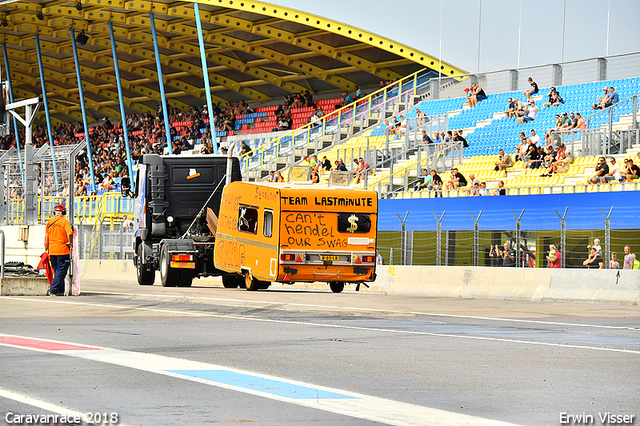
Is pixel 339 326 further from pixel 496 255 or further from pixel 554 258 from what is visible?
pixel 496 255

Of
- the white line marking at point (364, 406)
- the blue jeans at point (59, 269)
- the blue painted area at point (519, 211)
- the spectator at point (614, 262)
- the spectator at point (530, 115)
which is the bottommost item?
the white line marking at point (364, 406)

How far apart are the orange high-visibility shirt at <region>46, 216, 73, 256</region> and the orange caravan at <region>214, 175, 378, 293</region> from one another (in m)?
4.61

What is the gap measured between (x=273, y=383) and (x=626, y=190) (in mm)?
17940

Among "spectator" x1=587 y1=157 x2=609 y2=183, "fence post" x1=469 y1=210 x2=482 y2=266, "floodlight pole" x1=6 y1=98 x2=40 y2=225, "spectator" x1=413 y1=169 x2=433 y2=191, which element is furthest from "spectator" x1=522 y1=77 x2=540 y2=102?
"floodlight pole" x1=6 y1=98 x2=40 y2=225

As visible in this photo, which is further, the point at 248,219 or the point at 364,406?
the point at 248,219

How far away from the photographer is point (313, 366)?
9.36 meters

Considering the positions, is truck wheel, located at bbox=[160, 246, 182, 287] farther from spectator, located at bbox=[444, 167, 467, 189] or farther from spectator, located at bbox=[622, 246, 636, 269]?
spectator, located at bbox=[622, 246, 636, 269]

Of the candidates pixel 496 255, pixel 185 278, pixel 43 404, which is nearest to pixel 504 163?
pixel 496 255

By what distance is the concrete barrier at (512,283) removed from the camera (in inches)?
824

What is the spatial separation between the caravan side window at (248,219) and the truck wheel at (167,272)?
2761 millimetres

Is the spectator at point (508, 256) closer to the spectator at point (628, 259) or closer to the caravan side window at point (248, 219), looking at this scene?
the spectator at point (628, 259)

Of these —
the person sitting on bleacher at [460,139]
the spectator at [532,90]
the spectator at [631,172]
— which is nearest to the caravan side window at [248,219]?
the spectator at [631,172]

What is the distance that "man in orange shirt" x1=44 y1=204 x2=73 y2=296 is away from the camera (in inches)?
772

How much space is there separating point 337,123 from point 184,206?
20.4 metres
